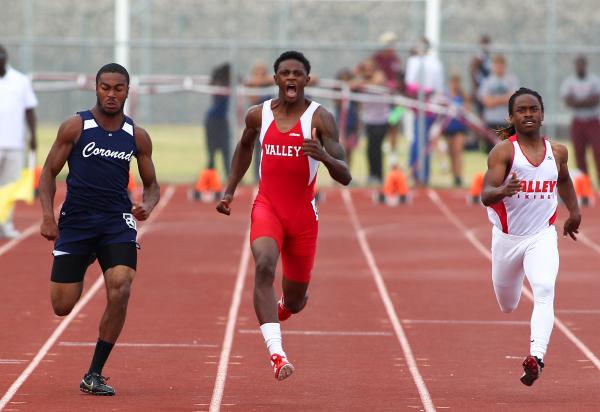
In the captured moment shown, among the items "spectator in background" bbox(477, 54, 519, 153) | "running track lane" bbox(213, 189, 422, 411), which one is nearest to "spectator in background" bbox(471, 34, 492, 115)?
"spectator in background" bbox(477, 54, 519, 153)

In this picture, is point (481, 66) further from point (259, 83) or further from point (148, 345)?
point (148, 345)

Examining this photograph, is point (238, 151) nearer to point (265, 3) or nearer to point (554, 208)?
point (554, 208)

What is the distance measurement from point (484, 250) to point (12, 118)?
17.4 feet

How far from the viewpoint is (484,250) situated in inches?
694

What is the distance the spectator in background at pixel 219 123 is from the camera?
2431 cm

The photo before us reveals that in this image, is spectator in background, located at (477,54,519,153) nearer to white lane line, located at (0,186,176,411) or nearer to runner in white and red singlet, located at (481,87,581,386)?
white lane line, located at (0,186,176,411)

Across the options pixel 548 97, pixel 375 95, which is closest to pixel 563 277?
pixel 375 95

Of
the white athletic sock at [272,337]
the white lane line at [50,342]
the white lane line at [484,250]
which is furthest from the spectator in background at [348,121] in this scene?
the white athletic sock at [272,337]

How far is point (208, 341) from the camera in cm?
1124

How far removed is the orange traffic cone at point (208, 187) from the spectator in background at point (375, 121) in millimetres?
2737

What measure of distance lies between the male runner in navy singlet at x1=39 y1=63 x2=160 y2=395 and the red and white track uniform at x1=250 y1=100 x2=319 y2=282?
0.72 meters

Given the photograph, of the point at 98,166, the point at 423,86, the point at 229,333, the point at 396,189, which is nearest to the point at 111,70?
the point at 98,166

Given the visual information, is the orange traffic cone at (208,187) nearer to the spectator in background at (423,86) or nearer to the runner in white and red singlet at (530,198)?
the spectator in background at (423,86)

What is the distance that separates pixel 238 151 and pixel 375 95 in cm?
1464
